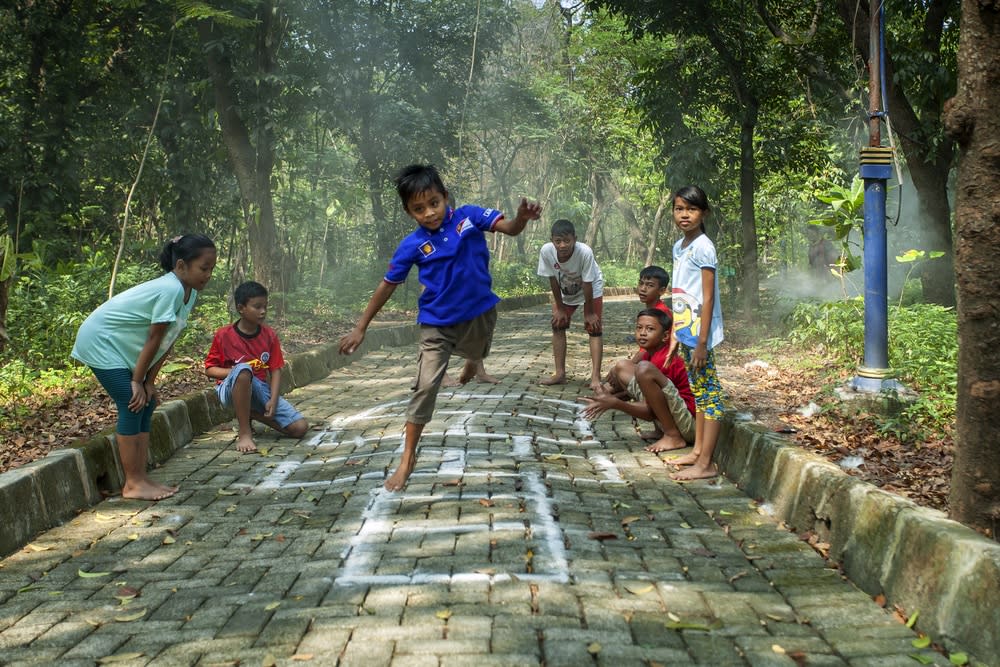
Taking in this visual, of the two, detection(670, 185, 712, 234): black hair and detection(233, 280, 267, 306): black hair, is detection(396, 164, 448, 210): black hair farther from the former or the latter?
detection(233, 280, 267, 306): black hair

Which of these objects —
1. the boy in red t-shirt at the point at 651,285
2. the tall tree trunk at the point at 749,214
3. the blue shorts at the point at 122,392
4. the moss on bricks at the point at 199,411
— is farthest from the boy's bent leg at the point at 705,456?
the tall tree trunk at the point at 749,214

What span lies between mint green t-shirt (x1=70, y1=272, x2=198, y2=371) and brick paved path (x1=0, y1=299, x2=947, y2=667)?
2.78 ft

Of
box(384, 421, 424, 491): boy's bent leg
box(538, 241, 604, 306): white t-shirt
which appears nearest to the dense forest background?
box(538, 241, 604, 306): white t-shirt

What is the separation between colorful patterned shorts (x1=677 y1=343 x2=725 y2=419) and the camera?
575 centimetres

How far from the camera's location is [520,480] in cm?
559

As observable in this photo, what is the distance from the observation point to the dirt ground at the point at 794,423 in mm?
5203

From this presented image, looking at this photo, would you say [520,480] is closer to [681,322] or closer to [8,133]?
[681,322]

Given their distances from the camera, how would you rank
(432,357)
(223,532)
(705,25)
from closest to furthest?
(223,532) → (432,357) → (705,25)

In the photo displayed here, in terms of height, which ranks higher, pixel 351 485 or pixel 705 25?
pixel 705 25

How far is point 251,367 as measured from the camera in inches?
277

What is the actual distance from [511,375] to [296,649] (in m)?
6.97

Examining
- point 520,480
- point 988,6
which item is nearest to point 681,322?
point 520,480

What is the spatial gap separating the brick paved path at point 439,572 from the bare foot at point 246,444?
13cm

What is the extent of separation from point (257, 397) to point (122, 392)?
5.55ft
